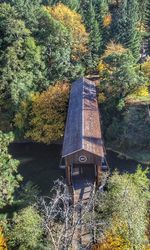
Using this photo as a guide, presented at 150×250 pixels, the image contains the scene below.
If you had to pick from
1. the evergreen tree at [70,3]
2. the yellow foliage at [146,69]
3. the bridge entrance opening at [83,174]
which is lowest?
the bridge entrance opening at [83,174]

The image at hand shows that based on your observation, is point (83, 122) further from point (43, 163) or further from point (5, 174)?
point (5, 174)

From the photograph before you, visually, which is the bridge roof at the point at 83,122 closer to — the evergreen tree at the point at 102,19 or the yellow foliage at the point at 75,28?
the yellow foliage at the point at 75,28

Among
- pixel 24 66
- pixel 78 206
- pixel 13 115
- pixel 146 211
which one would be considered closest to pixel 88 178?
pixel 78 206

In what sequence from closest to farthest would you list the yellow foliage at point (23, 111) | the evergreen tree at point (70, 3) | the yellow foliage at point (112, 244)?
1. the yellow foliage at point (112, 244)
2. the yellow foliage at point (23, 111)
3. the evergreen tree at point (70, 3)

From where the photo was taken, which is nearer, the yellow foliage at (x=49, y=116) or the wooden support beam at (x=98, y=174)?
the wooden support beam at (x=98, y=174)

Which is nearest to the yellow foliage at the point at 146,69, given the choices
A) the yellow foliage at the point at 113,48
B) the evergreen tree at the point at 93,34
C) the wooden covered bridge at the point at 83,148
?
the yellow foliage at the point at 113,48

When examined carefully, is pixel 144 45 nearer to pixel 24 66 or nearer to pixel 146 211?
pixel 24 66

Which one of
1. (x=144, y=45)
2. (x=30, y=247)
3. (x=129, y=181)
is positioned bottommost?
(x=30, y=247)
